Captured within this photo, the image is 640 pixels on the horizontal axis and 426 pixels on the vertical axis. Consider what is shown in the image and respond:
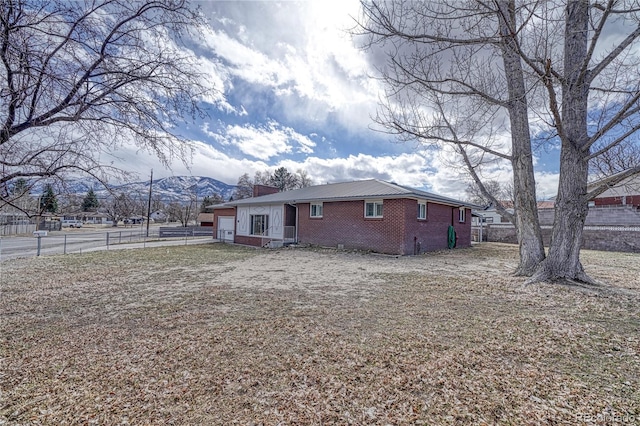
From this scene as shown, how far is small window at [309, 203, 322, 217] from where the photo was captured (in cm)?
1624

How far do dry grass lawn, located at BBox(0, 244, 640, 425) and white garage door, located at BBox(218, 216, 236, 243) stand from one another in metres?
16.0

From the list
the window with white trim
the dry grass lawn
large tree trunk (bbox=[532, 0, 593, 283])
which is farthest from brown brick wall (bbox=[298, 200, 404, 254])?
the dry grass lawn

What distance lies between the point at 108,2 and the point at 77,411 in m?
4.28

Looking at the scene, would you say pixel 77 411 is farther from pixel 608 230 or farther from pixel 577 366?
pixel 608 230

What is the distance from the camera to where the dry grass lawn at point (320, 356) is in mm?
2279

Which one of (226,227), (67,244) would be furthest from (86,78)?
(67,244)

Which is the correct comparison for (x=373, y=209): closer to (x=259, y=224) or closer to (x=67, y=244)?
(x=259, y=224)

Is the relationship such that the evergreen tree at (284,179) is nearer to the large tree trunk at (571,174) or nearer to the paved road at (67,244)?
the paved road at (67,244)

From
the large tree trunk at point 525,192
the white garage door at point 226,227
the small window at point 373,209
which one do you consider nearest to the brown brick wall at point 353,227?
the small window at point 373,209

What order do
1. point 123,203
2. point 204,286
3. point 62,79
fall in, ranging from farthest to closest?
1. point 204,286
2. point 123,203
3. point 62,79

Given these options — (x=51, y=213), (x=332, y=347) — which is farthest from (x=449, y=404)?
(x=51, y=213)

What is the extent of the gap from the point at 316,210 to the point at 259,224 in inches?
200

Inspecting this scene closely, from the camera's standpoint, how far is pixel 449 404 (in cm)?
234

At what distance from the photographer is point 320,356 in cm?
318
